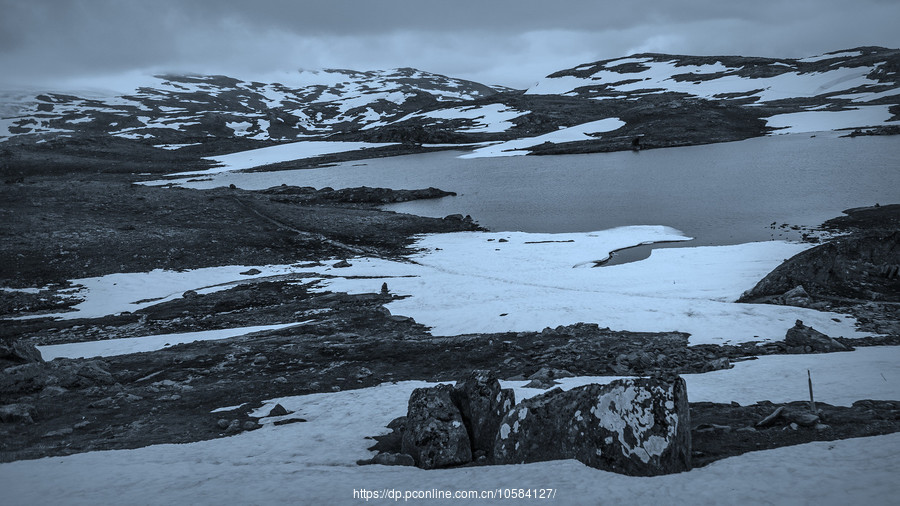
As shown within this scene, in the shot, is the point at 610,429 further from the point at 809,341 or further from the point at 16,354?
the point at 16,354

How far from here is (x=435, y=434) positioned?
489 inches

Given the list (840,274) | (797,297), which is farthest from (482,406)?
(840,274)

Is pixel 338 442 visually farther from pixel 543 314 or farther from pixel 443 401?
pixel 543 314

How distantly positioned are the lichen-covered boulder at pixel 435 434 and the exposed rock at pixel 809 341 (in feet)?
43.6

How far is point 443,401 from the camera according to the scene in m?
13.3

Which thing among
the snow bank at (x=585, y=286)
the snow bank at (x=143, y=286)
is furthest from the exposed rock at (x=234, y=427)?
the snow bank at (x=143, y=286)

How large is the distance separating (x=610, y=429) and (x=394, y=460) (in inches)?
178

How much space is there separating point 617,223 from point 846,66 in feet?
463

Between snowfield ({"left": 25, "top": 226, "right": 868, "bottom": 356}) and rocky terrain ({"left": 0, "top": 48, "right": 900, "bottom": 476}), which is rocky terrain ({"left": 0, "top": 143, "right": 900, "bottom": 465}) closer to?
rocky terrain ({"left": 0, "top": 48, "right": 900, "bottom": 476})

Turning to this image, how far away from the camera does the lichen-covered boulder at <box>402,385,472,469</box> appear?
1219cm

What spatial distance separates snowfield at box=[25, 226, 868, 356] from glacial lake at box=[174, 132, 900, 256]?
6819mm

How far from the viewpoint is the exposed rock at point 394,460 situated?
12344 mm

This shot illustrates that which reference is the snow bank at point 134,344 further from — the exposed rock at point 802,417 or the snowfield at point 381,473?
the exposed rock at point 802,417

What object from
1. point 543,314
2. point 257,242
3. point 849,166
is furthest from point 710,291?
point 849,166
